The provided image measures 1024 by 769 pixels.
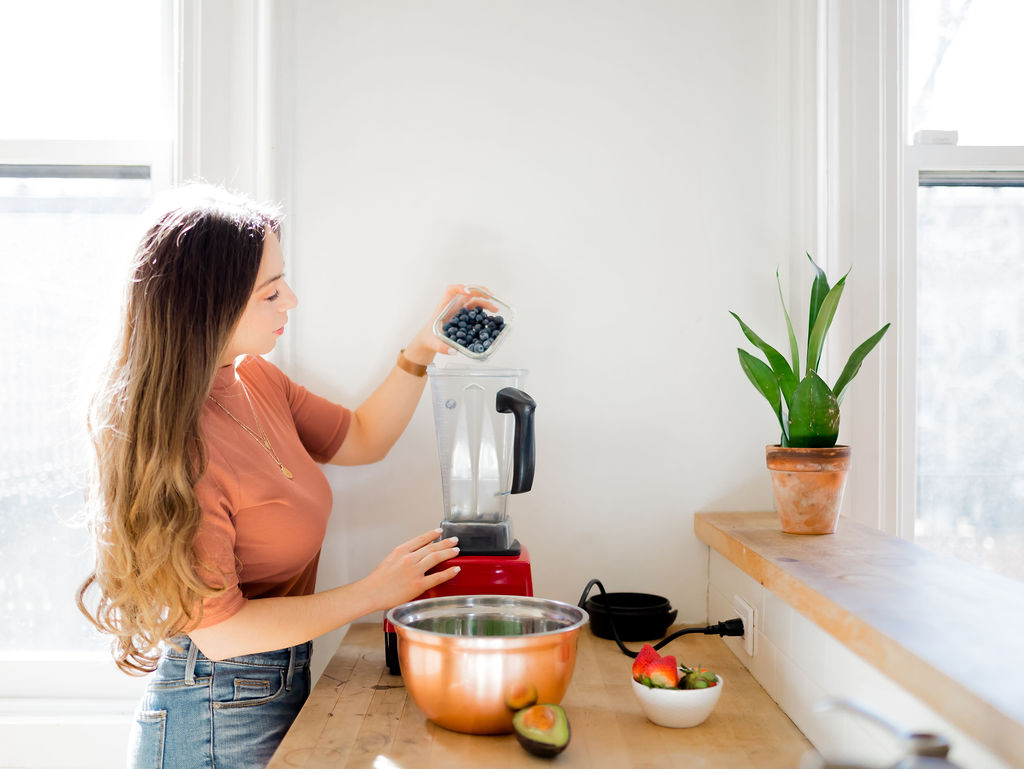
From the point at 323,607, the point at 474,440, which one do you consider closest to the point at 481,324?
the point at 474,440

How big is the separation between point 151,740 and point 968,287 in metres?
1.71

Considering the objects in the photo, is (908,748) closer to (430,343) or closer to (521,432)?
(521,432)

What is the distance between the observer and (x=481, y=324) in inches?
56.2

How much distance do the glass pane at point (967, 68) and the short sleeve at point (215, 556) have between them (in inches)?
58.9

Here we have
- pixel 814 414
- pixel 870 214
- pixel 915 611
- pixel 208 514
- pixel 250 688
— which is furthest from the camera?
pixel 870 214

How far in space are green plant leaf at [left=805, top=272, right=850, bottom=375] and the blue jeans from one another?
3.38ft

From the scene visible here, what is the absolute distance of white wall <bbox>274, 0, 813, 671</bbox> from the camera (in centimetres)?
162

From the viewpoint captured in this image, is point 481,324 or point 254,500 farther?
point 481,324

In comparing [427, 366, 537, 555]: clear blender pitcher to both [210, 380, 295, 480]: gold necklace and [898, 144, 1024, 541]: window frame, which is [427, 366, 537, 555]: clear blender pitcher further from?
[898, 144, 1024, 541]: window frame

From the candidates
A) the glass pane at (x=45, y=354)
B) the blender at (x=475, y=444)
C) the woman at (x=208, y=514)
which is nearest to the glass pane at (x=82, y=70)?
the glass pane at (x=45, y=354)

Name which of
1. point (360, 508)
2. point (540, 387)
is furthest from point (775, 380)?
point (360, 508)

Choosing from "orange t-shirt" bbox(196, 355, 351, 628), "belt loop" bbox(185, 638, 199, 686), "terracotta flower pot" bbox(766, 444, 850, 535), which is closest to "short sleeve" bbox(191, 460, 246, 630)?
"orange t-shirt" bbox(196, 355, 351, 628)

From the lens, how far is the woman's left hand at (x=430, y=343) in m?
1.45

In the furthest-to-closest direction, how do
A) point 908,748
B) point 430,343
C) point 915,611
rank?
point 430,343 → point 915,611 → point 908,748
